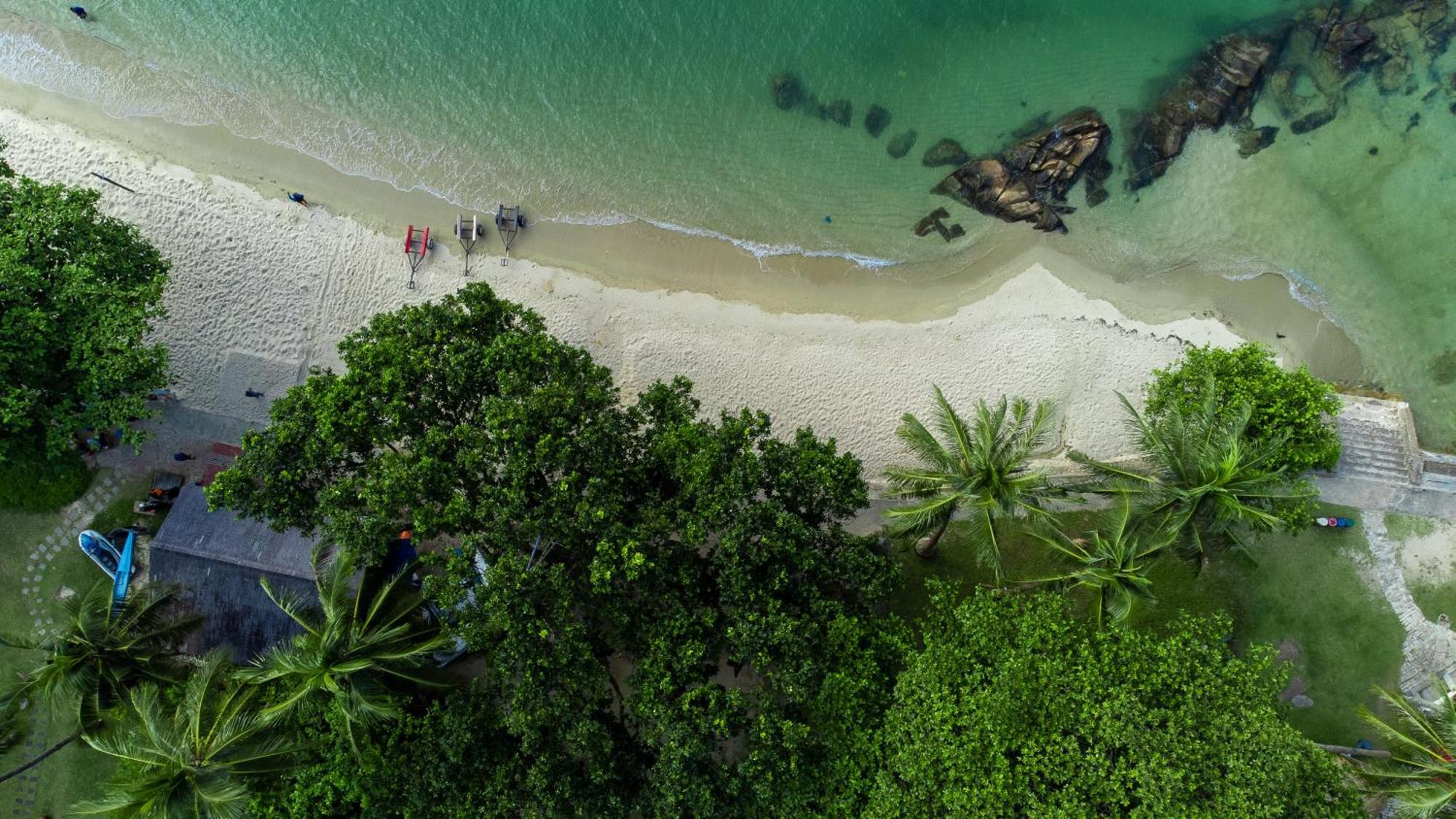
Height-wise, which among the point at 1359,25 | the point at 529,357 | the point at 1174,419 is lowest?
the point at 529,357

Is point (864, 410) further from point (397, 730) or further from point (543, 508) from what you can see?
point (397, 730)

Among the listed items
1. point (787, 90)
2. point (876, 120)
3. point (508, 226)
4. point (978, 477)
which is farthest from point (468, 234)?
point (978, 477)

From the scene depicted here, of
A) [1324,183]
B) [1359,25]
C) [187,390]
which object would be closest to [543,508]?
[187,390]

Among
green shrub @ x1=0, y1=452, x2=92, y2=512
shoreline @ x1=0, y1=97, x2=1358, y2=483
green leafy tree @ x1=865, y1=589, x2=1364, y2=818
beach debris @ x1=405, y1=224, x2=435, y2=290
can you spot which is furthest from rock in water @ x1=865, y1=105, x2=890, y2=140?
green shrub @ x1=0, y1=452, x2=92, y2=512

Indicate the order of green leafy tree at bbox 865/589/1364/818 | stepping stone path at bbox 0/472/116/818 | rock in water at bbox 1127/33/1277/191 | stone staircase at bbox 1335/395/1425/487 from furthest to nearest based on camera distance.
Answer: rock in water at bbox 1127/33/1277/191
stepping stone path at bbox 0/472/116/818
stone staircase at bbox 1335/395/1425/487
green leafy tree at bbox 865/589/1364/818

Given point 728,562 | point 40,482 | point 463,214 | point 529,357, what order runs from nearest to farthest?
point 728,562 < point 529,357 < point 40,482 < point 463,214

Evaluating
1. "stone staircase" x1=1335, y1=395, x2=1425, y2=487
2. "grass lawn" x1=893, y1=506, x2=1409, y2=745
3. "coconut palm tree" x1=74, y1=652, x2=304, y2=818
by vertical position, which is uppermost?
"stone staircase" x1=1335, y1=395, x2=1425, y2=487

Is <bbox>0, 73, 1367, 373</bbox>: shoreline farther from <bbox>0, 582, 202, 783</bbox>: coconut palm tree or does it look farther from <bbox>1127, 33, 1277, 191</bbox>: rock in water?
<bbox>0, 582, 202, 783</bbox>: coconut palm tree
